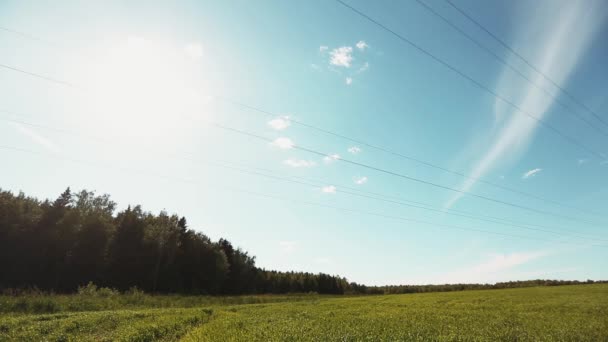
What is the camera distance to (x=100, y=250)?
6147cm

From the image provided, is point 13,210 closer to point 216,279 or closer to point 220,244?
point 216,279

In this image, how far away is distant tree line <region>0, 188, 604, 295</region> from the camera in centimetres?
5450

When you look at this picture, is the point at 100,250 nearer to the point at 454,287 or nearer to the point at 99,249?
the point at 99,249

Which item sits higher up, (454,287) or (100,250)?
(100,250)

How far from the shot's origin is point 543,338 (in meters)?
12.3

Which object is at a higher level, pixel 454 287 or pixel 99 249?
pixel 99 249

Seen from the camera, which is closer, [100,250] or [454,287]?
[100,250]

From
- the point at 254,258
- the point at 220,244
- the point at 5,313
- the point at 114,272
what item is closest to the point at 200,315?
the point at 5,313

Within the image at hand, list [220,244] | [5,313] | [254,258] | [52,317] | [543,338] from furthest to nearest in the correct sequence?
[254,258]
[220,244]
[5,313]
[52,317]
[543,338]

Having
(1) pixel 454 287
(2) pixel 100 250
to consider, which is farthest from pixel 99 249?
(1) pixel 454 287

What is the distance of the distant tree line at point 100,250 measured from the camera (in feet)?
179

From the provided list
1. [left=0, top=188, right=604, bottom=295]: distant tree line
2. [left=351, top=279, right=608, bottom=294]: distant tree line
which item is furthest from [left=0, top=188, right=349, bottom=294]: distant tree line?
[left=351, top=279, right=608, bottom=294]: distant tree line

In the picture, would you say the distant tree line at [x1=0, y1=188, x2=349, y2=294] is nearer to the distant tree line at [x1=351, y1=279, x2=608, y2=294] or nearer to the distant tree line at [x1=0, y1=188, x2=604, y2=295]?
the distant tree line at [x1=0, y1=188, x2=604, y2=295]

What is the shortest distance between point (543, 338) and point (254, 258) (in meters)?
101
